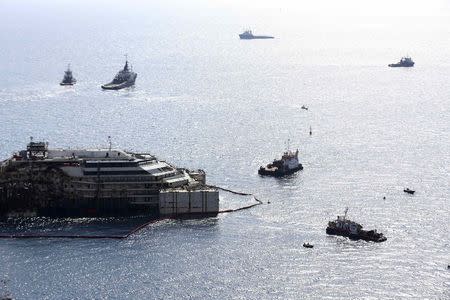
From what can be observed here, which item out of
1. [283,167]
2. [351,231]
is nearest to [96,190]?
[351,231]

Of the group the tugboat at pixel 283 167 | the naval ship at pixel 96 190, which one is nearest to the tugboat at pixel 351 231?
the naval ship at pixel 96 190

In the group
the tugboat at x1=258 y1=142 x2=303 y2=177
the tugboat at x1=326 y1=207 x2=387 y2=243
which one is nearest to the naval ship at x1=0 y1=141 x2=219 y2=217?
the tugboat at x1=326 y1=207 x2=387 y2=243

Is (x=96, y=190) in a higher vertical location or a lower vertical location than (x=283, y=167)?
lower

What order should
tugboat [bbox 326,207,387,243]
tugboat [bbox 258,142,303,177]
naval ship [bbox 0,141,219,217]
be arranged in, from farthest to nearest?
tugboat [bbox 258,142,303,177] < naval ship [bbox 0,141,219,217] < tugboat [bbox 326,207,387,243]

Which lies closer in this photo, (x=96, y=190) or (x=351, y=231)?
(x=351, y=231)

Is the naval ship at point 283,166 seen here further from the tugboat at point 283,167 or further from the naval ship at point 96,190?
the naval ship at point 96,190

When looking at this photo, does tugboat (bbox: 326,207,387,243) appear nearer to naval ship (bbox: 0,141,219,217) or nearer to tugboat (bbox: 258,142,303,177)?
naval ship (bbox: 0,141,219,217)

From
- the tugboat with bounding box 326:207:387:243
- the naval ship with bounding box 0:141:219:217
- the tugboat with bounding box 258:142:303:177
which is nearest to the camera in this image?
the tugboat with bounding box 326:207:387:243

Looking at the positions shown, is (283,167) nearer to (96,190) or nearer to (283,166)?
(283,166)
